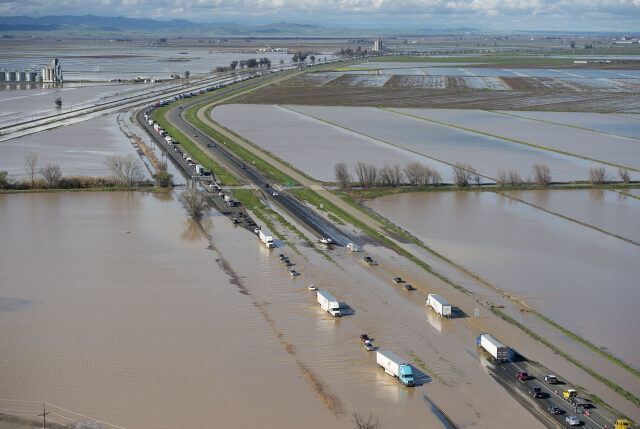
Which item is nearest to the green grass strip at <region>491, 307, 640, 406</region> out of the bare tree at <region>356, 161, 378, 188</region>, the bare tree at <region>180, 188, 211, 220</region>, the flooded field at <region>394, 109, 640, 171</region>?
the bare tree at <region>180, 188, 211, 220</region>

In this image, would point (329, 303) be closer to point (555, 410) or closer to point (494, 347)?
point (494, 347)

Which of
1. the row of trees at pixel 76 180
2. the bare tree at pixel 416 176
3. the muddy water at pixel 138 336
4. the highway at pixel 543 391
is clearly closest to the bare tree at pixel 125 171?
the row of trees at pixel 76 180

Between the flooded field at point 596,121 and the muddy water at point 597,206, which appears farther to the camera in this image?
the flooded field at point 596,121

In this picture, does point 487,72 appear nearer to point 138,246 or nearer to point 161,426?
point 138,246

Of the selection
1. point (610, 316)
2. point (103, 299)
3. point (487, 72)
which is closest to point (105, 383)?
point (103, 299)

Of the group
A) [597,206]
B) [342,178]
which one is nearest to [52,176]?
[342,178]

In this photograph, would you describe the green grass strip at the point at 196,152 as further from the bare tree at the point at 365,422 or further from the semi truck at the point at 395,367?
the bare tree at the point at 365,422
